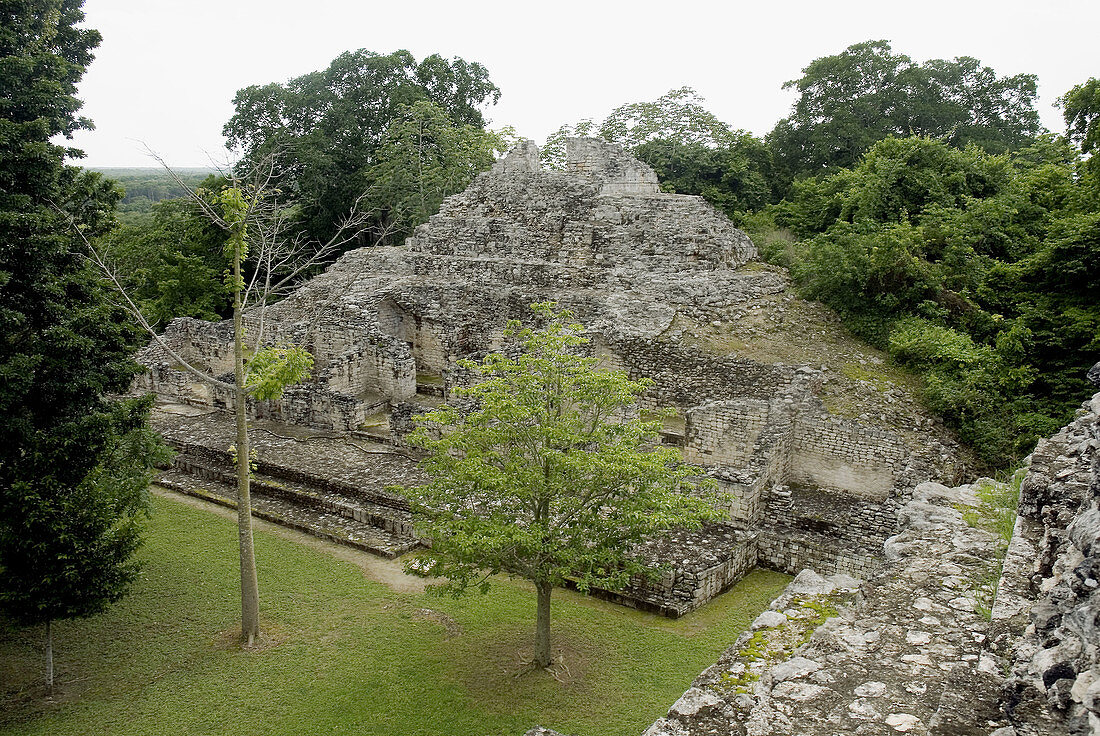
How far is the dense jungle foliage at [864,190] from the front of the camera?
38.4 feet

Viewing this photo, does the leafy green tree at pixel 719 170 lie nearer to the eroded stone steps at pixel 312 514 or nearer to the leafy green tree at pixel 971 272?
the leafy green tree at pixel 971 272

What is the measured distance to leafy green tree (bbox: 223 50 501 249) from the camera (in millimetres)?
30016

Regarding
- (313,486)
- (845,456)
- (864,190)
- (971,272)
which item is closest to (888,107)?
(864,190)

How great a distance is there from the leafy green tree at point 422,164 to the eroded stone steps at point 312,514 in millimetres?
16740

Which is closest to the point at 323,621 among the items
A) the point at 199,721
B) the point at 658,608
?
the point at 199,721

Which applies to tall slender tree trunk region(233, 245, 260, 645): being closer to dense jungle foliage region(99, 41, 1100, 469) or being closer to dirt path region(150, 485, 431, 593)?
dirt path region(150, 485, 431, 593)

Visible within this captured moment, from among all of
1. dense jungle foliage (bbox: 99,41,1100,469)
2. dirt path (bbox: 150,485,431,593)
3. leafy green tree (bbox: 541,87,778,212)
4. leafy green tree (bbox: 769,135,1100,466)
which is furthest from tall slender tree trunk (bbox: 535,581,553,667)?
leafy green tree (bbox: 541,87,778,212)

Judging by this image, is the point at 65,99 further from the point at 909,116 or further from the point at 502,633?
the point at 909,116

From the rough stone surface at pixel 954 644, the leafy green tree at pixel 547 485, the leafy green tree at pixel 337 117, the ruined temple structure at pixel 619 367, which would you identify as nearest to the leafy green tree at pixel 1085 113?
the ruined temple structure at pixel 619 367

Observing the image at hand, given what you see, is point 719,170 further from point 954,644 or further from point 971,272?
point 954,644

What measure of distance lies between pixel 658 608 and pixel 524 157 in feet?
58.8

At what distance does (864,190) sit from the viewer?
1798 cm

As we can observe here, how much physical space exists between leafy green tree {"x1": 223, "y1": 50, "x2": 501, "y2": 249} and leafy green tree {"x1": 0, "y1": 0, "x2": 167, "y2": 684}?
20938mm

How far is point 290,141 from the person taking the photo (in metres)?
30.0
